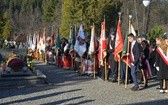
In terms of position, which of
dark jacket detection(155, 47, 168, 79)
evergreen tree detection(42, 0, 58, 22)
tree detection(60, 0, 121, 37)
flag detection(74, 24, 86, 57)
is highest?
evergreen tree detection(42, 0, 58, 22)

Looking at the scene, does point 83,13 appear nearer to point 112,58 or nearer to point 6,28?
point 112,58

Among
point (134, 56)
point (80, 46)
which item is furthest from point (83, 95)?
point (80, 46)

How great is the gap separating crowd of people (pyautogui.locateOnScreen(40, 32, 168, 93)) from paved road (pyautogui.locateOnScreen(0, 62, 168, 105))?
50cm

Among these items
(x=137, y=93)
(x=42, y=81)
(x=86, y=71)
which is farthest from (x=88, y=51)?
(x=137, y=93)

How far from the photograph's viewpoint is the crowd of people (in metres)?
14.9

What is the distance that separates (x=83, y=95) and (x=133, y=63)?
232 centimetres

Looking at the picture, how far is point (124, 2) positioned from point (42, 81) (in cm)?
4768

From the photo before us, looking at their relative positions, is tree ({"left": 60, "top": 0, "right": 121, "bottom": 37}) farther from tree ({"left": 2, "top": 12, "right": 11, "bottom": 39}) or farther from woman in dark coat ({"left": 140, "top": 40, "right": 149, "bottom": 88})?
woman in dark coat ({"left": 140, "top": 40, "right": 149, "bottom": 88})

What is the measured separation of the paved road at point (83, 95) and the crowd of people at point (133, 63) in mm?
499

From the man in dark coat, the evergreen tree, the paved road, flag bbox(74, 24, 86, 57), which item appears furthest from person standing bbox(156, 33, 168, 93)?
the evergreen tree

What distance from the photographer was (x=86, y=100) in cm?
1308

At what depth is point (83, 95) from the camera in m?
14.1

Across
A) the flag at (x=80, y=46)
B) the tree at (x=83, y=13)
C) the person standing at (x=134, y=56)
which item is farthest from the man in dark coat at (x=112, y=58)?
the tree at (x=83, y=13)

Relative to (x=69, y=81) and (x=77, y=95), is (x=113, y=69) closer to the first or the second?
(x=69, y=81)
